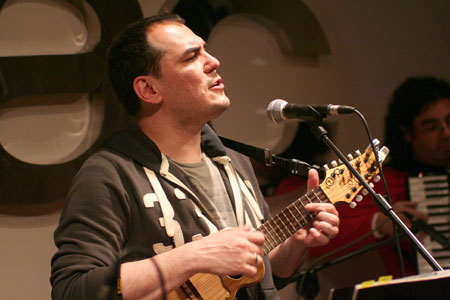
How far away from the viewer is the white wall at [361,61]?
3.31 metres

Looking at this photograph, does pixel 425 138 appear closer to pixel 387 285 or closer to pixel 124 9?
pixel 124 9

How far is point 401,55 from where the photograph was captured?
363cm

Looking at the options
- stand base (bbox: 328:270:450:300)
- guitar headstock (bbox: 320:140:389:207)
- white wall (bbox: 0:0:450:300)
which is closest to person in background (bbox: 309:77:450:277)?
white wall (bbox: 0:0:450:300)

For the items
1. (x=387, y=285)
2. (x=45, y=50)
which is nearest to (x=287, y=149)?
(x=45, y=50)

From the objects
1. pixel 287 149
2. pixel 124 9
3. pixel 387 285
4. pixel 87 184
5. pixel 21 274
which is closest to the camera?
pixel 387 285

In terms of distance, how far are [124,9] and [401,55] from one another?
6.10 feet

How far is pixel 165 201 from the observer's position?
72.2 inches

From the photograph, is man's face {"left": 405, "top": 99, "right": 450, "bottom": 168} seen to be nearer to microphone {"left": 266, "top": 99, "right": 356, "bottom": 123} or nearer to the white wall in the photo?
the white wall

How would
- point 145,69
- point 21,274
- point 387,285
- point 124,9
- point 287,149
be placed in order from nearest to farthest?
point 387,285, point 145,69, point 21,274, point 124,9, point 287,149

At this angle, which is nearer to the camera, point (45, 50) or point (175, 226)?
point (175, 226)

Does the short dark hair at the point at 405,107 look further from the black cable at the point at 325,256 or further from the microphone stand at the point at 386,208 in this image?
the microphone stand at the point at 386,208

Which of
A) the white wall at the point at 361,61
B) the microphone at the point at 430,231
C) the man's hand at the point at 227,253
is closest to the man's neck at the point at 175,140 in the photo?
the man's hand at the point at 227,253

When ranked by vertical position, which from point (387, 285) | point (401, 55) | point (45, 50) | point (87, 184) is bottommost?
→ point (387, 285)

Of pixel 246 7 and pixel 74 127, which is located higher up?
pixel 246 7
